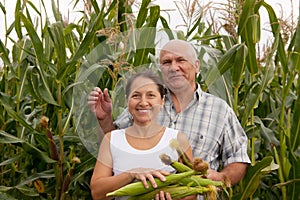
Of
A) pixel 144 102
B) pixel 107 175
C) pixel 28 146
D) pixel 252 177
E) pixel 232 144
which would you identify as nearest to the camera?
A: pixel 144 102

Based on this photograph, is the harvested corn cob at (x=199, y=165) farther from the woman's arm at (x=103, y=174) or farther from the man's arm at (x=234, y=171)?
the man's arm at (x=234, y=171)

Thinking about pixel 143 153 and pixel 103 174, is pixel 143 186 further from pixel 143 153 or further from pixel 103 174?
pixel 103 174

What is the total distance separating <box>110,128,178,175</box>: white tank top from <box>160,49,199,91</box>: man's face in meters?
0.15

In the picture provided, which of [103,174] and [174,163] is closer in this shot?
[174,163]

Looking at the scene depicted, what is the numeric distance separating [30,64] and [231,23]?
1076 mm

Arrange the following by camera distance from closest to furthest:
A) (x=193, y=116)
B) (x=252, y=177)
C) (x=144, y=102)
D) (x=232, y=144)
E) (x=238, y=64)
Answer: (x=144, y=102)
(x=193, y=116)
(x=232, y=144)
(x=252, y=177)
(x=238, y=64)

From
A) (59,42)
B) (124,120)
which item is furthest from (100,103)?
(59,42)

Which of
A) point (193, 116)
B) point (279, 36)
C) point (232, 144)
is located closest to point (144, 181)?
point (193, 116)

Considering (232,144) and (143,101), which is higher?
(143,101)


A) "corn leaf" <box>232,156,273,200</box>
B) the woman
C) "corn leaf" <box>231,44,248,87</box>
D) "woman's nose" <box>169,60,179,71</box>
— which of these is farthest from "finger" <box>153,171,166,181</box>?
"corn leaf" <box>231,44,248,87</box>

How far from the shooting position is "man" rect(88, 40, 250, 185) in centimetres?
188

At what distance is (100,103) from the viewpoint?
2.05m

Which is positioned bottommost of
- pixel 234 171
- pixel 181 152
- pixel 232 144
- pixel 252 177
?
pixel 252 177

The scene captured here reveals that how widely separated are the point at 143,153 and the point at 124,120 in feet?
0.64
